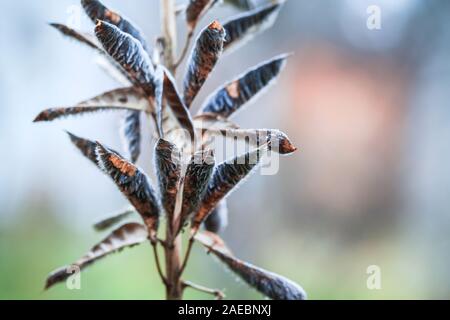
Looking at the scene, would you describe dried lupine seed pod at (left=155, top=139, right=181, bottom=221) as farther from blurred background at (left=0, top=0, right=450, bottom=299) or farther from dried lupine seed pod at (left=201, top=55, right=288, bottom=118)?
blurred background at (left=0, top=0, right=450, bottom=299)

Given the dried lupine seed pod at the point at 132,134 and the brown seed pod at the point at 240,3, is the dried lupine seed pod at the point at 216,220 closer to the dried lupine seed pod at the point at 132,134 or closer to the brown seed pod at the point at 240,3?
the dried lupine seed pod at the point at 132,134

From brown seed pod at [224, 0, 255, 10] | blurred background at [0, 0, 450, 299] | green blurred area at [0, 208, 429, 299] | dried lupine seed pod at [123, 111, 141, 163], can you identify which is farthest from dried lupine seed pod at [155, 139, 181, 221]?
blurred background at [0, 0, 450, 299]

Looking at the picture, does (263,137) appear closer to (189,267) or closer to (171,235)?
(171,235)

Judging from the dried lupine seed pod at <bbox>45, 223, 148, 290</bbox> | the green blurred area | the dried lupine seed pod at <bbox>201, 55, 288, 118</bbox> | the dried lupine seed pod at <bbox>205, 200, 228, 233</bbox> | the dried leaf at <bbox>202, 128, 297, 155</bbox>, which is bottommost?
the green blurred area

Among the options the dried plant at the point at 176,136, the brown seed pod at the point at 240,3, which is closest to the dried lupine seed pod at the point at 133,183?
the dried plant at the point at 176,136

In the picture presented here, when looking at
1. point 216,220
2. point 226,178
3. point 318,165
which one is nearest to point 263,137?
point 226,178
